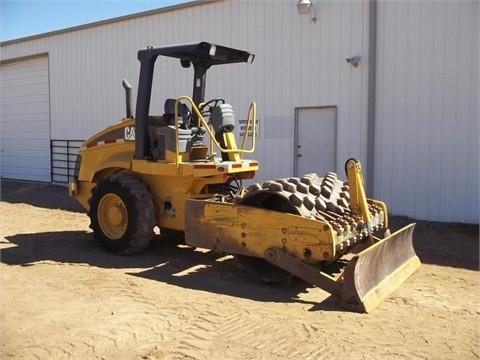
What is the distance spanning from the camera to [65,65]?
16078 millimetres

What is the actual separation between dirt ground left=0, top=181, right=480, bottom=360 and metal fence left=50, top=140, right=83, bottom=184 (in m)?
8.59

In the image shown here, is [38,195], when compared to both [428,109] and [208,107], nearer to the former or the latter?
[208,107]

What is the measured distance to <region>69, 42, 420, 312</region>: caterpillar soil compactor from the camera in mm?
5219

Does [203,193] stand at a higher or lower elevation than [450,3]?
lower

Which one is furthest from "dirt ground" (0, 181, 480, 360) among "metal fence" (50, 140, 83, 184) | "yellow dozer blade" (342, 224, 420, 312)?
"metal fence" (50, 140, 83, 184)

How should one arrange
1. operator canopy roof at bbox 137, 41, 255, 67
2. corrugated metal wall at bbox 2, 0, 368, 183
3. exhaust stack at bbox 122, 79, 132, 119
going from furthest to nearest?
corrugated metal wall at bbox 2, 0, 368, 183 < exhaust stack at bbox 122, 79, 132, 119 < operator canopy roof at bbox 137, 41, 255, 67

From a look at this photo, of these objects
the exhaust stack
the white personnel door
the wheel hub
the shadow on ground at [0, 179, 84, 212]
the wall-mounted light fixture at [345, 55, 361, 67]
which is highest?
the wall-mounted light fixture at [345, 55, 361, 67]

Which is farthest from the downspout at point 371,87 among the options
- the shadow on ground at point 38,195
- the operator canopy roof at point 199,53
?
the shadow on ground at point 38,195

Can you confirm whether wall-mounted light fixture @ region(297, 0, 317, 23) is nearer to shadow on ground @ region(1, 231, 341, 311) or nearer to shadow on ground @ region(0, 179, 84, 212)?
shadow on ground @ region(1, 231, 341, 311)

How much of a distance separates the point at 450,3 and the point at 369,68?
182cm

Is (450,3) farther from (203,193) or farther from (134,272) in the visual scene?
(134,272)

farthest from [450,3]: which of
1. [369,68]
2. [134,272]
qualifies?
[134,272]

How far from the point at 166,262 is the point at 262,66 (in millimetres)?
6438

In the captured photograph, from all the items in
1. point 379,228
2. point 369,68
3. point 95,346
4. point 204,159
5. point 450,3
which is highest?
point 450,3
